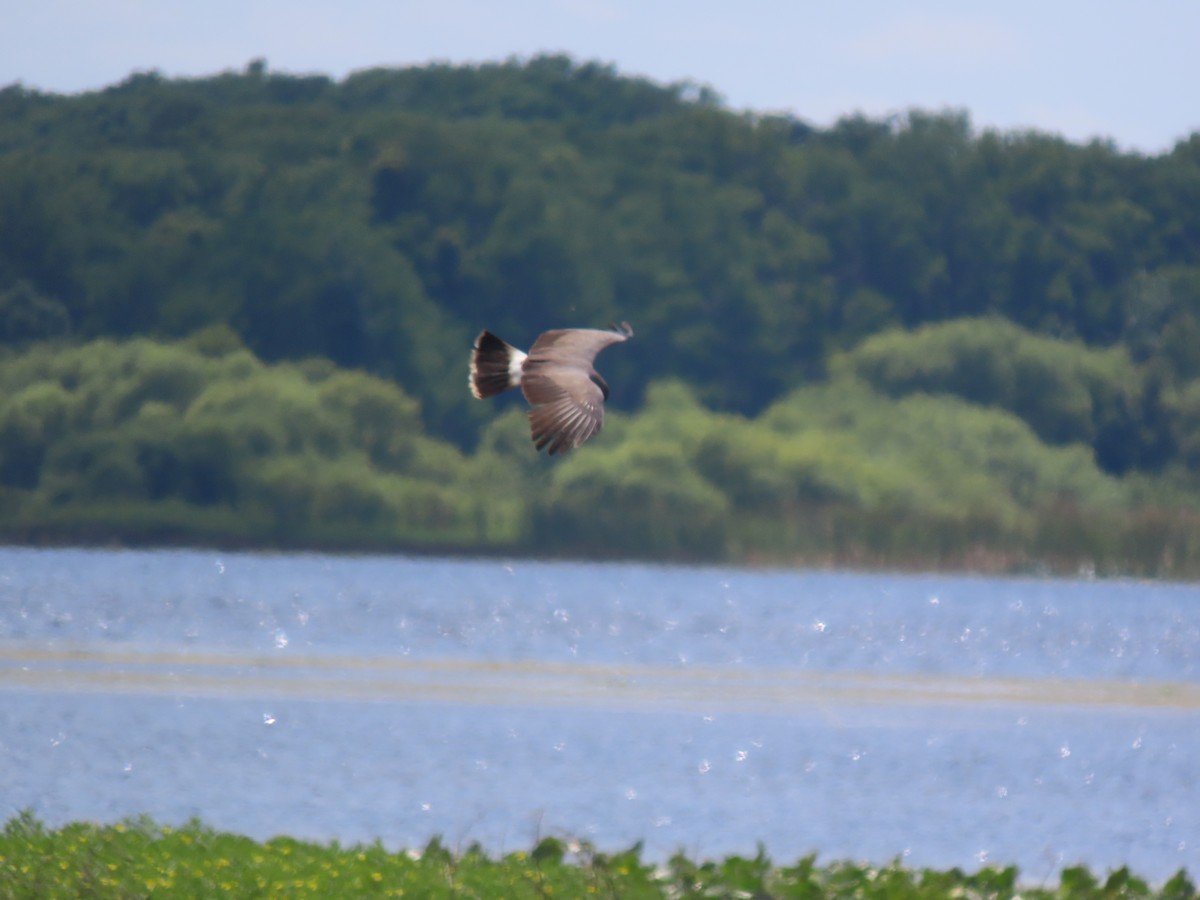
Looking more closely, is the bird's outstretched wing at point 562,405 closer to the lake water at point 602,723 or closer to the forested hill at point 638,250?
the lake water at point 602,723

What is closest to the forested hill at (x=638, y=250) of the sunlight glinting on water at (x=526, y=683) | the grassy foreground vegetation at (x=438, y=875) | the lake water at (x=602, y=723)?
the lake water at (x=602, y=723)

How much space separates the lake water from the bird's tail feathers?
3174mm

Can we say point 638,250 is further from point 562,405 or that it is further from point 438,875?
point 562,405

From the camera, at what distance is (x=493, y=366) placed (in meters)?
11.8

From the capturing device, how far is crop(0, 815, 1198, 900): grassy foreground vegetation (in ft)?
39.8

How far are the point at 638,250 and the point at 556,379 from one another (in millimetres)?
82057

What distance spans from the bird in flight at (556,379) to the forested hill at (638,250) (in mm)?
64536

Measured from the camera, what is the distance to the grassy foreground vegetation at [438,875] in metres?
12.1

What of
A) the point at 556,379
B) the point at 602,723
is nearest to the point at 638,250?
the point at 602,723

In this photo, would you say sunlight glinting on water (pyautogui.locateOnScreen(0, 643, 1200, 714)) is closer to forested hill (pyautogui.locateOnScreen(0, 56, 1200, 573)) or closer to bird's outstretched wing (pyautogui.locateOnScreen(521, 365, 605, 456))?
bird's outstretched wing (pyautogui.locateOnScreen(521, 365, 605, 456))

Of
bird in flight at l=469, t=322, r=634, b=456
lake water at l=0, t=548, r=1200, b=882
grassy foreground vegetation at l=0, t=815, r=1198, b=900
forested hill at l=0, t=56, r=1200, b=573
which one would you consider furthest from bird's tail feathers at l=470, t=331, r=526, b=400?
forested hill at l=0, t=56, r=1200, b=573

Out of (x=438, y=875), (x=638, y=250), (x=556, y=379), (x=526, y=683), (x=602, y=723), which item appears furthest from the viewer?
(x=638, y=250)

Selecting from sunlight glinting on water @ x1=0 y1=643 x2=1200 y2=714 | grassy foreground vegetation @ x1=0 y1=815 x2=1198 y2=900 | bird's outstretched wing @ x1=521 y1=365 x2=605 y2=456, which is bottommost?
sunlight glinting on water @ x1=0 y1=643 x2=1200 y2=714

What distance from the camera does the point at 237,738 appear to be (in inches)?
978
